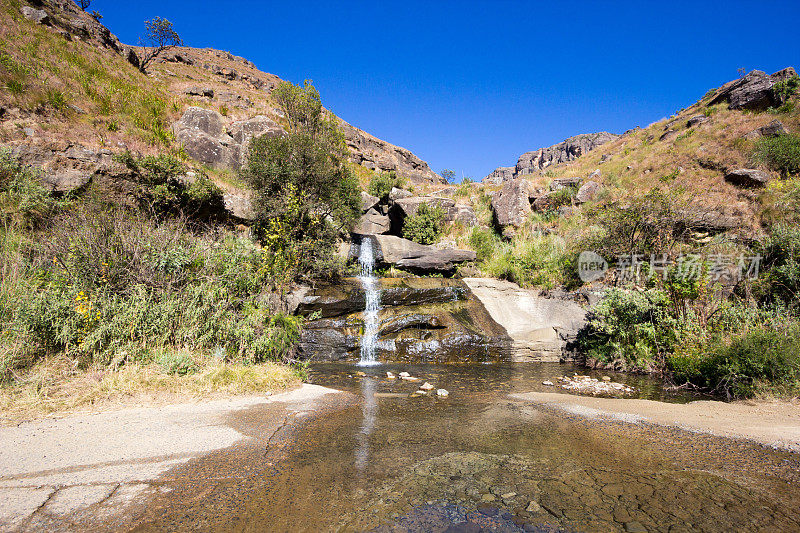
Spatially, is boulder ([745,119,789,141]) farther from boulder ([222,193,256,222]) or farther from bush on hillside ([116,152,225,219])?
bush on hillside ([116,152,225,219])

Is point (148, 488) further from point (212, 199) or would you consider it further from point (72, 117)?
point (72, 117)

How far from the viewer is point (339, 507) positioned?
291 centimetres

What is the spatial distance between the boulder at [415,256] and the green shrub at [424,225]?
271 cm

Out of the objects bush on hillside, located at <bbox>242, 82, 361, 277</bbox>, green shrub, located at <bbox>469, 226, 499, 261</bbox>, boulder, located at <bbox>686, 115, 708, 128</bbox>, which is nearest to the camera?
bush on hillside, located at <bbox>242, 82, 361, 277</bbox>

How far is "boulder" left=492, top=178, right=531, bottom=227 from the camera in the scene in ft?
67.8

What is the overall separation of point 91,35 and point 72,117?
34.0 ft

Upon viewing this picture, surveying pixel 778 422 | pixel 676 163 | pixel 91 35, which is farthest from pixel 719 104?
pixel 91 35

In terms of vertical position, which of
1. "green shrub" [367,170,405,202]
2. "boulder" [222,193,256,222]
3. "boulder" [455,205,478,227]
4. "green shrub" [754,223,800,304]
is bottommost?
"green shrub" [754,223,800,304]

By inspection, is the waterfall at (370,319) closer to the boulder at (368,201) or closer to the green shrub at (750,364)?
the boulder at (368,201)

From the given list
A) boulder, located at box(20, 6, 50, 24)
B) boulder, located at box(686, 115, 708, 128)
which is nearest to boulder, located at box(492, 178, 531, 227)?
boulder, located at box(686, 115, 708, 128)

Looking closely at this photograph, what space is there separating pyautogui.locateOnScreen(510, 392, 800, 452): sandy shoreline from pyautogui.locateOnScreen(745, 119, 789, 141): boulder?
20980mm

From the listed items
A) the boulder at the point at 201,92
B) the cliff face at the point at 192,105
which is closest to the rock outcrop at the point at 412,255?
the cliff face at the point at 192,105

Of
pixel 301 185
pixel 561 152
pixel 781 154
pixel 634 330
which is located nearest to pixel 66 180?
pixel 301 185

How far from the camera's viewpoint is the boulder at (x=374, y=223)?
19516 mm
